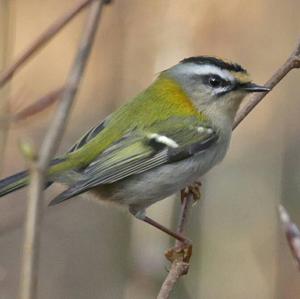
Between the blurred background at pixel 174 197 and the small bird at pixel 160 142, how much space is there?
0.38m

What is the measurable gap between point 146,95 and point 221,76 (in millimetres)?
331

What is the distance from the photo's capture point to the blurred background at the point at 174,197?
361 centimetres

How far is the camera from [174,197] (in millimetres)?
3461

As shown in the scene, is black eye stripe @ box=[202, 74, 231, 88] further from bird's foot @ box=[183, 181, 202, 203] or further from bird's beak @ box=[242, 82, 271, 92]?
bird's foot @ box=[183, 181, 202, 203]

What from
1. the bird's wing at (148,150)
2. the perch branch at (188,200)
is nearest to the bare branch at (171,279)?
the perch branch at (188,200)

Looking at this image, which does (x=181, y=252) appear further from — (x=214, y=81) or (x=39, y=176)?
(x=39, y=176)

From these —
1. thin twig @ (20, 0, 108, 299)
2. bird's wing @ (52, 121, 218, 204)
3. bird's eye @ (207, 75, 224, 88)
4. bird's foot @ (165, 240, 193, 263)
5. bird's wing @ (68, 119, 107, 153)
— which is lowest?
thin twig @ (20, 0, 108, 299)

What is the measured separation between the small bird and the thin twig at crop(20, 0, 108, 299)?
1640 millimetres

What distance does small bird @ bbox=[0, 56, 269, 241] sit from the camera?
275cm

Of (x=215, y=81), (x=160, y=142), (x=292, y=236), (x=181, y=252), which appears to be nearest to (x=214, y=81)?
(x=215, y=81)

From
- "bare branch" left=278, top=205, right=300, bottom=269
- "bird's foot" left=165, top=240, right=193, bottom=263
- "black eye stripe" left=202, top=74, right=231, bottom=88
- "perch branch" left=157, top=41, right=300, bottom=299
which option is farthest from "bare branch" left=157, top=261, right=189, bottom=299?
"black eye stripe" left=202, top=74, right=231, bottom=88

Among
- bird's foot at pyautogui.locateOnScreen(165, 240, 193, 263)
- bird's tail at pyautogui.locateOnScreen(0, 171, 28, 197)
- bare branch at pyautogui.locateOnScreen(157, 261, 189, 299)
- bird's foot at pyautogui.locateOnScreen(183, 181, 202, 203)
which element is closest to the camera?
bare branch at pyautogui.locateOnScreen(157, 261, 189, 299)

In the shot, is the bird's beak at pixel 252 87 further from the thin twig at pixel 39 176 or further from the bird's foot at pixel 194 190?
the thin twig at pixel 39 176

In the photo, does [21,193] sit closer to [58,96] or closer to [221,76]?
[221,76]
